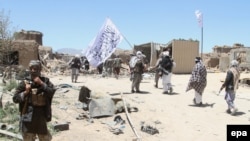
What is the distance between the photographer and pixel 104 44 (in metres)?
15.0

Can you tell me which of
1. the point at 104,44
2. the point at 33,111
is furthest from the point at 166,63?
the point at 33,111

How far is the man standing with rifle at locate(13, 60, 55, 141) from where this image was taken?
18.7ft

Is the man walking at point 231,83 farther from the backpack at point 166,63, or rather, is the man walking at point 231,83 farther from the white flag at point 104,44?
the white flag at point 104,44

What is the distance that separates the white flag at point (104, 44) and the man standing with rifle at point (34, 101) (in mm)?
8823

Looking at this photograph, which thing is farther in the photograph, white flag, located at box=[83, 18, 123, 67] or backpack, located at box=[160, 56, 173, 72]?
backpack, located at box=[160, 56, 173, 72]

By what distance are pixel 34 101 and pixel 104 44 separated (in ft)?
30.8

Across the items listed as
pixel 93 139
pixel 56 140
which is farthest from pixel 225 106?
pixel 56 140

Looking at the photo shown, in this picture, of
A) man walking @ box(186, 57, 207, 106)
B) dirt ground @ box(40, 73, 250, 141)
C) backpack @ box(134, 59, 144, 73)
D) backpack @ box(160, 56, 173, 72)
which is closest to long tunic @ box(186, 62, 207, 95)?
man walking @ box(186, 57, 207, 106)

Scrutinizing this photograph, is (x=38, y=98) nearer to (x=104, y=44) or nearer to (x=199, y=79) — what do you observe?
(x=199, y=79)

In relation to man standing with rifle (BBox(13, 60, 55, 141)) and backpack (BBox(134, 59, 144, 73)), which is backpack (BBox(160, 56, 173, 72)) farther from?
man standing with rifle (BBox(13, 60, 55, 141))

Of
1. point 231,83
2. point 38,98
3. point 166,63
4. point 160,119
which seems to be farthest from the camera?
point 166,63

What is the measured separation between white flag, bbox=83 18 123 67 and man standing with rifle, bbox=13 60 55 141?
8.82 m

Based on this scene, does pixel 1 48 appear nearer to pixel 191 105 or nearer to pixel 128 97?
pixel 128 97

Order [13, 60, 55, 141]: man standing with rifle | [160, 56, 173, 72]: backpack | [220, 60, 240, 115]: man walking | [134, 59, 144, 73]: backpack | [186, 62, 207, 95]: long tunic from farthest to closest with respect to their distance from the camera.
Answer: [160, 56, 173, 72]: backpack → [134, 59, 144, 73]: backpack → [186, 62, 207, 95]: long tunic → [220, 60, 240, 115]: man walking → [13, 60, 55, 141]: man standing with rifle
